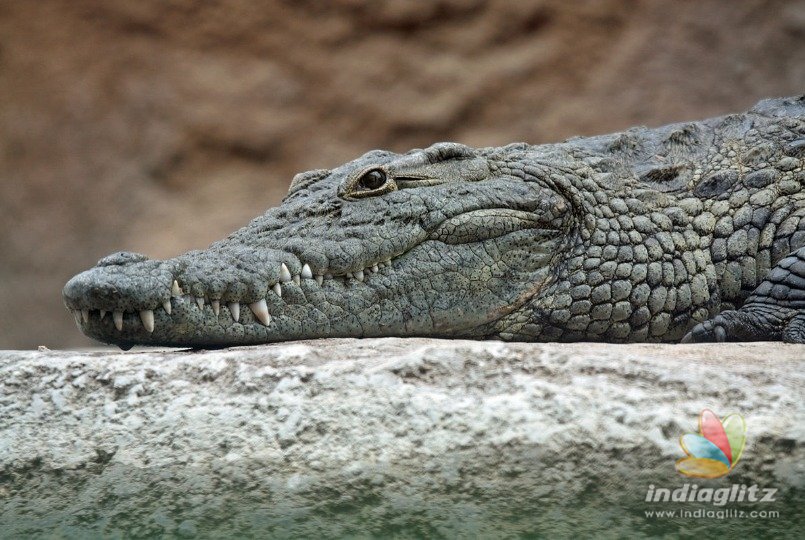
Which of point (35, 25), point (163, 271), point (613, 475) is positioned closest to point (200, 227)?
point (35, 25)

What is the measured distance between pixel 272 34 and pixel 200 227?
158 centimetres

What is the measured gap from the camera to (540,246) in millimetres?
3352

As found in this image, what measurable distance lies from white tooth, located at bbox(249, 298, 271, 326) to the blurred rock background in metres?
4.31

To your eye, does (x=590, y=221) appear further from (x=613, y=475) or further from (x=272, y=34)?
Result: (x=272, y=34)

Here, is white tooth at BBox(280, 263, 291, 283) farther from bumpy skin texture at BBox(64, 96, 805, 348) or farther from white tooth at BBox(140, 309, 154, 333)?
white tooth at BBox(140, 309, 154, 333)

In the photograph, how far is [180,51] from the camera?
7.10m

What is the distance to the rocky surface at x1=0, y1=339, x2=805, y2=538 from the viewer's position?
1834 millimetres

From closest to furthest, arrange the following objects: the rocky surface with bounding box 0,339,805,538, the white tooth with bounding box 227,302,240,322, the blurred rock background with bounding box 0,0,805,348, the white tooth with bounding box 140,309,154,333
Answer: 1. the rocky surface with bounding box 0,339,805,538
2. the white tooth with bounding box 140,309,154,333
3. the white tooth with bounding box 227,302,240,322
4. the blurred rock background with bounding box 0,0,805,348

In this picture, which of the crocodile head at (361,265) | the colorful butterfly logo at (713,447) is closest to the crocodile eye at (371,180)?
the crocodile head at (361,265)

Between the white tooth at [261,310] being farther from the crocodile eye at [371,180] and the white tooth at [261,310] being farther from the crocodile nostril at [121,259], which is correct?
the crocodile eye at [371,180]

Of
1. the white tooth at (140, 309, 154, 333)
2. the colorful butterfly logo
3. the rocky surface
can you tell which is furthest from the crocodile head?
the colorful butterfly logo

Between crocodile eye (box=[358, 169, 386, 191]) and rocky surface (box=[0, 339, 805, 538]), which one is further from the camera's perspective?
crocodile eye (box=[358, 169, 386, 191])

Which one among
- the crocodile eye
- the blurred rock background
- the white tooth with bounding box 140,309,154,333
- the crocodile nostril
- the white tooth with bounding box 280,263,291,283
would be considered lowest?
the white tooth with bounding box 140,309,154,333

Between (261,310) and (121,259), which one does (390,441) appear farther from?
(121,259)
